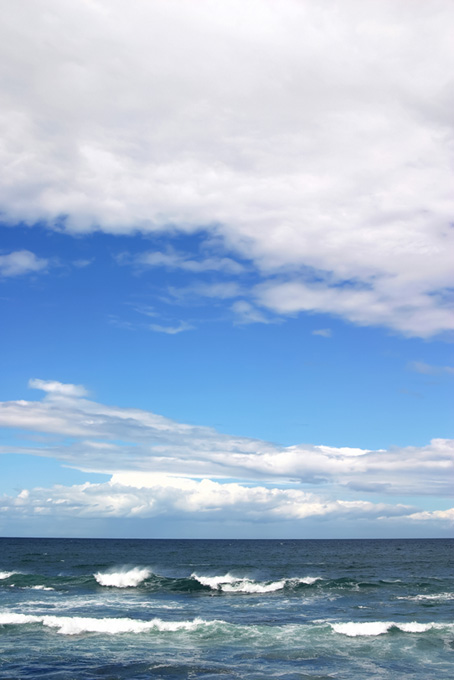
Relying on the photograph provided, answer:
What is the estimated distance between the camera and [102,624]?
30172 mm

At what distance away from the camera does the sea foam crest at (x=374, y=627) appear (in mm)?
29328

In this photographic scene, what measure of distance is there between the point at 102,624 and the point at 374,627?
15034 mm

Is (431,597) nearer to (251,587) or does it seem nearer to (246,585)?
(251,587)

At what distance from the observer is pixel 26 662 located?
2302 centimetres

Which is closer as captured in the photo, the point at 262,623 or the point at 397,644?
the point at 397,644

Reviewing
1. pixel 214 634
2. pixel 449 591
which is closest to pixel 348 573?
pixel 449 591

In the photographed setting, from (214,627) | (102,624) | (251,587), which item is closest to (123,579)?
(251,587)

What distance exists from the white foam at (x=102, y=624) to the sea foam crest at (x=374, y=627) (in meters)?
7.17

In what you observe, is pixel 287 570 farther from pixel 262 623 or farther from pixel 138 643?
pixel 138 643

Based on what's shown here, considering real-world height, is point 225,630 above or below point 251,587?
above

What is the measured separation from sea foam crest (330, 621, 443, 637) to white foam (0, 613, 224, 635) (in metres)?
7.17

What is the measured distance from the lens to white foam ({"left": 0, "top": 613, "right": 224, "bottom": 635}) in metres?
29.2

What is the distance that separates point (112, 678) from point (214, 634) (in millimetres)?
9153

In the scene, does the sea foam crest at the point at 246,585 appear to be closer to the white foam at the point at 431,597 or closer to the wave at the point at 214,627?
the white foam at the point at 431,597
